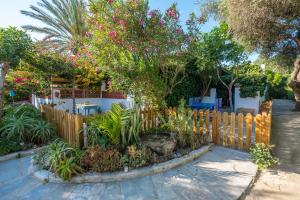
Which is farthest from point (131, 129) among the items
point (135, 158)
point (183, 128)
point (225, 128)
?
point (225, 128)

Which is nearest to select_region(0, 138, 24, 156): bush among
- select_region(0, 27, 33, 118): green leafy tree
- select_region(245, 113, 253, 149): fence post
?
select_region(0, 27, 33, 118): green leafy tree

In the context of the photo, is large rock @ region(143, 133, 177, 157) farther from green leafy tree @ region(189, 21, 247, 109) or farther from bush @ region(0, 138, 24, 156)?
green leafy tree @ region(189, 21, 247, 109)

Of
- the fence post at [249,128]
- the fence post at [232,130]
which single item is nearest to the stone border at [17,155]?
the fence post at [232,130]

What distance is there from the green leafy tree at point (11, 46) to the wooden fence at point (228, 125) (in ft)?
12.5

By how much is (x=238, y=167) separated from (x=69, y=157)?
3.16 m

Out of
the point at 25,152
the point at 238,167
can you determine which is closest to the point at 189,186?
the point at 238,167

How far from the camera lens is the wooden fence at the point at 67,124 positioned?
14.1 ft

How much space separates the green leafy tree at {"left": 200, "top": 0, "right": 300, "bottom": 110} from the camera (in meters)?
7.09

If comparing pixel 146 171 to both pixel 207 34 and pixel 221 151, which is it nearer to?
pixel 221 151

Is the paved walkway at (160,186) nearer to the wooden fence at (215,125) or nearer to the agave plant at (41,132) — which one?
the wooden fence at (215,125)

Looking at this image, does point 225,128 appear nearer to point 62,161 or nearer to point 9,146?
point 62,161

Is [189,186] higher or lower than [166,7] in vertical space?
lower

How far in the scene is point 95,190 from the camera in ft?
9.89

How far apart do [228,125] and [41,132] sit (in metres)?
4.82
